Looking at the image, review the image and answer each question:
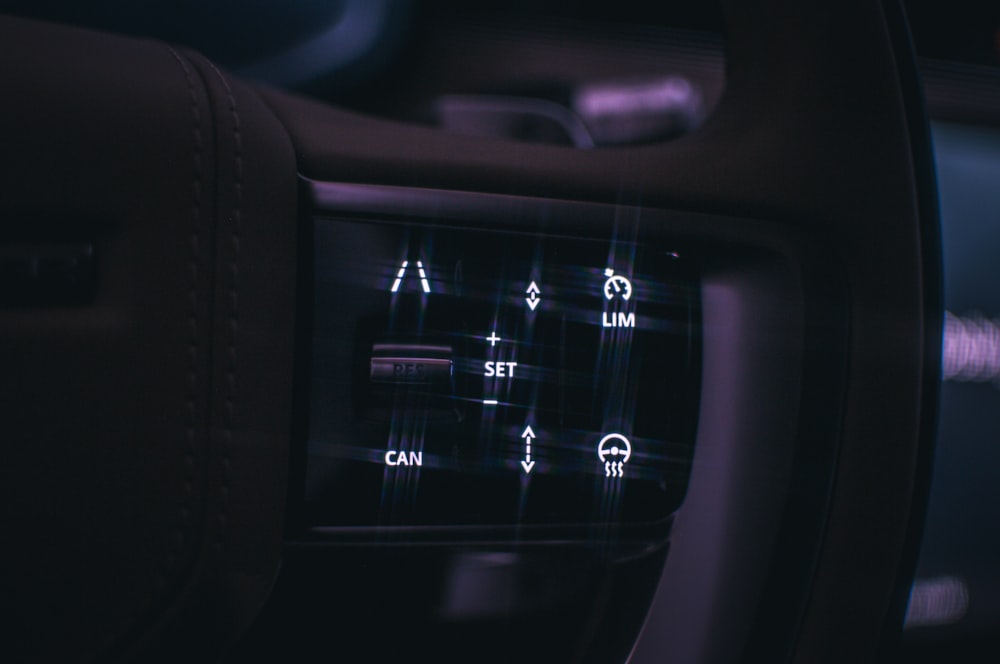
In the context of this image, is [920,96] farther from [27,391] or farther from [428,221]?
[27,391]

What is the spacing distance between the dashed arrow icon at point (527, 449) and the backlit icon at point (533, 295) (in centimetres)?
9

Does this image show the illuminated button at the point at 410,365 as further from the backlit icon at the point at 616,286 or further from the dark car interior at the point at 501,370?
the backlit icon at the point at 616,286

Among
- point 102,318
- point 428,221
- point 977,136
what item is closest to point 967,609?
point 977,136

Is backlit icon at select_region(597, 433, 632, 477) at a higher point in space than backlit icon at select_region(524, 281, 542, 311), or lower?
lower

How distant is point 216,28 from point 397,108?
0.30 metres

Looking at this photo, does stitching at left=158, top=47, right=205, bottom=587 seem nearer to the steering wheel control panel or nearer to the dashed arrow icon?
the steering wheel control panel

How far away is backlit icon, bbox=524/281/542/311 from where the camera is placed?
24.9 inches

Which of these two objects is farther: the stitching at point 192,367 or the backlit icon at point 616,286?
the backlit icon at point 616,286

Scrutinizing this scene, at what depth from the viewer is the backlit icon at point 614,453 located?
25.6 inches

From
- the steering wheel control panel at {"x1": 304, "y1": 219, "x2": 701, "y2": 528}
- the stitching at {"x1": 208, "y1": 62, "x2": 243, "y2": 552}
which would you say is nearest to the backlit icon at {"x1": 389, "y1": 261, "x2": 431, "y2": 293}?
the steering wheel control panel at {"x1": 304, "y1": 219, "x2": 701, "y2": 528}

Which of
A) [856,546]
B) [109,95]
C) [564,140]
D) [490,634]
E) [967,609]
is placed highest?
[564,140]

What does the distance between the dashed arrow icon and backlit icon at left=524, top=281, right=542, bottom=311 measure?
9 cm

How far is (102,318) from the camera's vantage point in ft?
1.69

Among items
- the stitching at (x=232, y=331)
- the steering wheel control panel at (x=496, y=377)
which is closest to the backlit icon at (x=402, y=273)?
the steering wheel control panel at (x=496, y=377)
